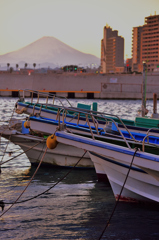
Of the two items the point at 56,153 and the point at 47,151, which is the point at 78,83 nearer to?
the point at 47,151

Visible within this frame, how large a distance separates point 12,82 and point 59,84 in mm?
13071

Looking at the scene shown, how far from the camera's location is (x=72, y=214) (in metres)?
8.99

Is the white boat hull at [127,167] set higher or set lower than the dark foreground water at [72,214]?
higher

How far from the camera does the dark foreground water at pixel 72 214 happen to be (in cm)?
788

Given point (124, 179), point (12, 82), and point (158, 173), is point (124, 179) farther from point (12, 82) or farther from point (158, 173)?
point (12, 82)

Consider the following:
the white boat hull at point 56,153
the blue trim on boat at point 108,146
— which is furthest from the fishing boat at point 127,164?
the white boat hull at point 56,153

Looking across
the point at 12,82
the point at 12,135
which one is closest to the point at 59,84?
the point at 12,82

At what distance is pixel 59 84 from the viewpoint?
372 ft

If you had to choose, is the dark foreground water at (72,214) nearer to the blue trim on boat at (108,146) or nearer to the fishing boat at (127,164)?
the fishing boat at (127,164)

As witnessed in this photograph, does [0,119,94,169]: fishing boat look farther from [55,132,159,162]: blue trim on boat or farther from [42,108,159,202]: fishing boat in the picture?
[55,132,159,162]: blue trim on boat

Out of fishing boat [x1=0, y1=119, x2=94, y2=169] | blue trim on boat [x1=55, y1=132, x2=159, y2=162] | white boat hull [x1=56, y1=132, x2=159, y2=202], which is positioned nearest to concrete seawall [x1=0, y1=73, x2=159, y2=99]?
fishing boat [x1=0, y1=119, x2=94, y2=169]

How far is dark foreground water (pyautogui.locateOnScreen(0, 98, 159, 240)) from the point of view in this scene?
7879 millimetres

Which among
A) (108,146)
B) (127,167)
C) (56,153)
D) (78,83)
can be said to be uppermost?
(78,83)

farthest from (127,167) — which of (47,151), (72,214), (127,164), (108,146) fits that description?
(47,151)
